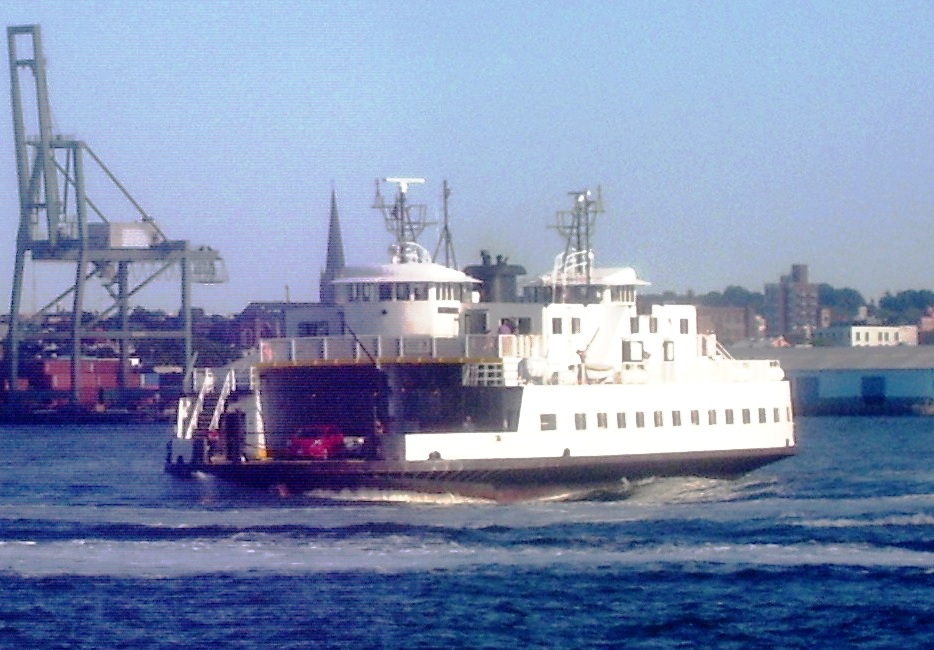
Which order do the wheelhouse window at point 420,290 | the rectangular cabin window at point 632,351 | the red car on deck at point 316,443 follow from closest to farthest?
the red car on deck at point 316,443, the wheelhouse window at point 420,290, the rectangular cabin window at point 632,351

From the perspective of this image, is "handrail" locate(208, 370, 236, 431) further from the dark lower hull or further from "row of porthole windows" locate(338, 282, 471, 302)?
"row of porthole windows" locate(338, 282, 471, 302)

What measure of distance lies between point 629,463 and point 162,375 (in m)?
71.8

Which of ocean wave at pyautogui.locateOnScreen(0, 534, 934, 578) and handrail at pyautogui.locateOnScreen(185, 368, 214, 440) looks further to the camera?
handrail at pyautogui.locateOnScreen(185, 368, 214, 440)

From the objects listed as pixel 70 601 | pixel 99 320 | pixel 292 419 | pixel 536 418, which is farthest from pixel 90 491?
pixel 99 320

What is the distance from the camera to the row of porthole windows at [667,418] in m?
32.1

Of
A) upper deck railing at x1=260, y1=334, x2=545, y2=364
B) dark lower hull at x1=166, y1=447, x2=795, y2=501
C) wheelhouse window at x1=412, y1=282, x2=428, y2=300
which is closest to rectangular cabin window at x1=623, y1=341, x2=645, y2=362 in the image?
dark lower hull at x1=166, y1=447, x2=795, y2=501

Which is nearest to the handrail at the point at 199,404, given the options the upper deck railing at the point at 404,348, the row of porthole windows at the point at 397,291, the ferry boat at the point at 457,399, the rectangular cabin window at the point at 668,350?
the ferry boat at the point at 457,399

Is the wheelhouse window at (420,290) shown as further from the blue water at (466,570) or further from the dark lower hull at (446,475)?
the blue water at (466,570)

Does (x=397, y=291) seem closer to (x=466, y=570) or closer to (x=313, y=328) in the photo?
(x=313, y=328)

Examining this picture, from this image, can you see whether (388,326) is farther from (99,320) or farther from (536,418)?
(99,320)

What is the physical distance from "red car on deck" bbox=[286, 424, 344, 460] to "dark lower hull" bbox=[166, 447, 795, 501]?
995 mm

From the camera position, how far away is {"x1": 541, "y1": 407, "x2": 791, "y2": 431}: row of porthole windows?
32052mm

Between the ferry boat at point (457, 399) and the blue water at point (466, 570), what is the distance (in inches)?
24.9

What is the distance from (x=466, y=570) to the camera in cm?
2258
